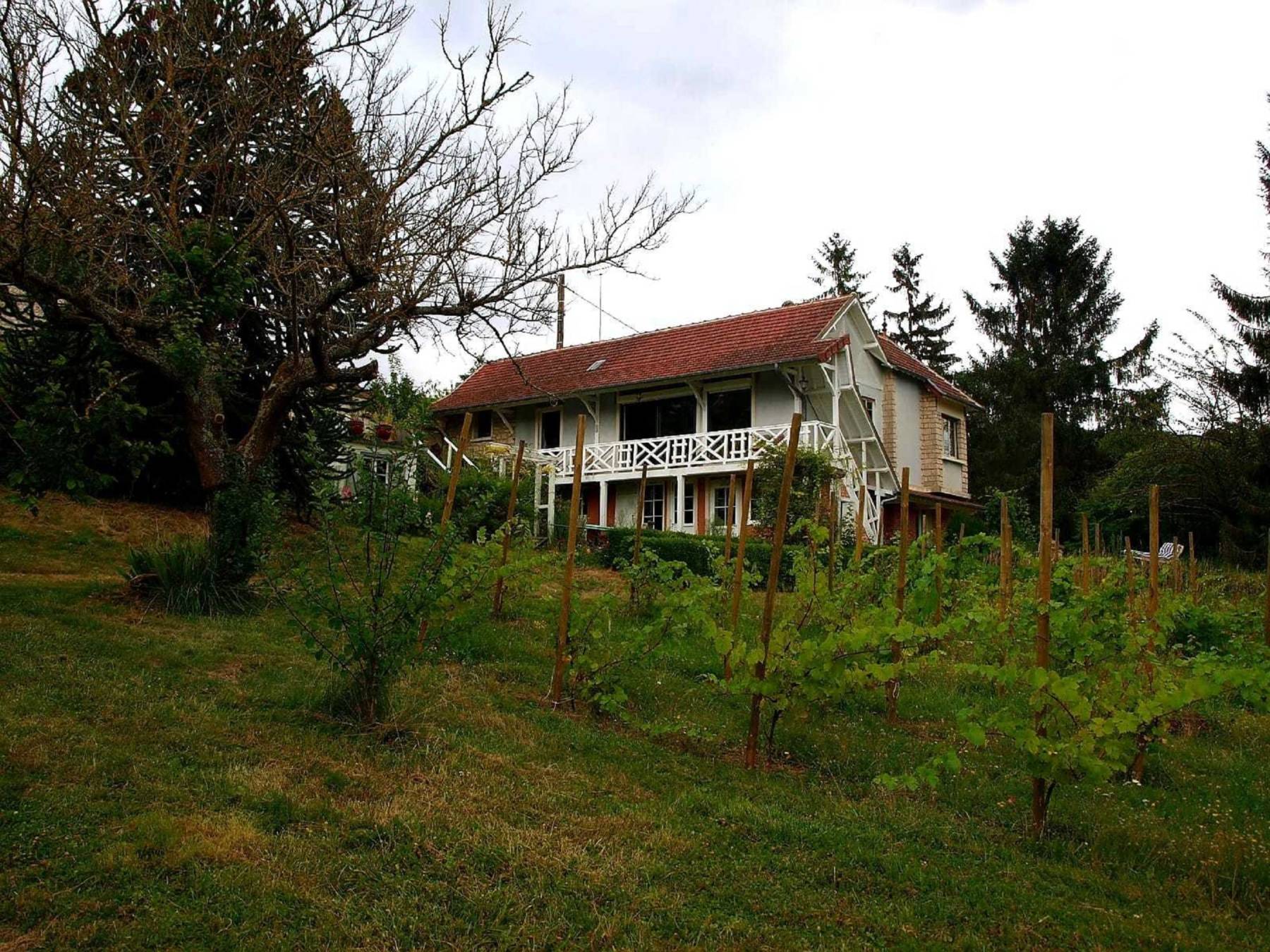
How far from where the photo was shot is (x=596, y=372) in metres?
23.5

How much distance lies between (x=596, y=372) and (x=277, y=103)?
1431cm

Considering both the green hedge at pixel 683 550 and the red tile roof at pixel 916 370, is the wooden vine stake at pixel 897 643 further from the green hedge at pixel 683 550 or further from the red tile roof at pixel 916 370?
the red tile roof at pixel 916 370

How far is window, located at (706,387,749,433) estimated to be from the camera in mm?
21688

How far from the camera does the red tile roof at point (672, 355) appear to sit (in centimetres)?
2053

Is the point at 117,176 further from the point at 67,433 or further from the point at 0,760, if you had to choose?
the point at 0,760

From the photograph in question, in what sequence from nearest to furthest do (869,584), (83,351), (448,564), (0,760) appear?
(0,760) → (448,564) → (869,584) → (83,351)

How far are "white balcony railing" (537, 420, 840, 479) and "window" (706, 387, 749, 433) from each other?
2.38 ft

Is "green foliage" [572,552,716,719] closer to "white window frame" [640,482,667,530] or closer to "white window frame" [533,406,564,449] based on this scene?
"white window frame" [640,482,667,530]

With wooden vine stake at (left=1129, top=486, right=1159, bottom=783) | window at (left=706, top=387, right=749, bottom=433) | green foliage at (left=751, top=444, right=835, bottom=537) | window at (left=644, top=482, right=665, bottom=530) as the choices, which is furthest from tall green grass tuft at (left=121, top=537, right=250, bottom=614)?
window at (left=706, top=387, right=749, bottom=433)

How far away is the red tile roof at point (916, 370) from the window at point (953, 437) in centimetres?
61

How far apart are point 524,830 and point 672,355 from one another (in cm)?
1890

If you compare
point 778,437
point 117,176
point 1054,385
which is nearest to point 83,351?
point 117,176

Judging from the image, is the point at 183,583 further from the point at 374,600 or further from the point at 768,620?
the point at 768,620

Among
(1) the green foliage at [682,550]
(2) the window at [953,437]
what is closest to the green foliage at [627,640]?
(1) the green foliage at [682,550]
